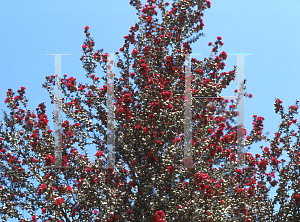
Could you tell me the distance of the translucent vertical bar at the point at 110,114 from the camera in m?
7.29

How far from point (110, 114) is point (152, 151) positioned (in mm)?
1495

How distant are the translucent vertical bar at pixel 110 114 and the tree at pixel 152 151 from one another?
14 cm

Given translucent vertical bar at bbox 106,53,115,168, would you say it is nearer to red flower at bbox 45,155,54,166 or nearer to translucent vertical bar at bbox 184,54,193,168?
red flower at bbox 45,155,54,166

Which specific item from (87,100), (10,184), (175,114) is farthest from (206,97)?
(10,184)

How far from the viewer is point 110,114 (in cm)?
778

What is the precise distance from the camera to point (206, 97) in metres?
7.54

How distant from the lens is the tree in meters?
6.56

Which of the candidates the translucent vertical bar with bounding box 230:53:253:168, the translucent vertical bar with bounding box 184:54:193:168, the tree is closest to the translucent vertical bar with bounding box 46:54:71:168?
the tree

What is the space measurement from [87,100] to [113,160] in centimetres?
184

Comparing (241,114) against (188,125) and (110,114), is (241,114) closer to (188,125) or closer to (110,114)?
(188,125)

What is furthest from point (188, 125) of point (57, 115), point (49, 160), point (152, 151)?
point (57, 115)

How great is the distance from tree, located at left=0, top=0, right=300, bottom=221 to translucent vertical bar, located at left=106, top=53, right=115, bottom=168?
0.45 feet

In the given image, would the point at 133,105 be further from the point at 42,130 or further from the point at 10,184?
the point at 10,184

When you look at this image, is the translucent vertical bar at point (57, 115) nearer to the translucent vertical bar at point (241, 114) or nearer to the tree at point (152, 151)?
the tree at point (152, 151)
